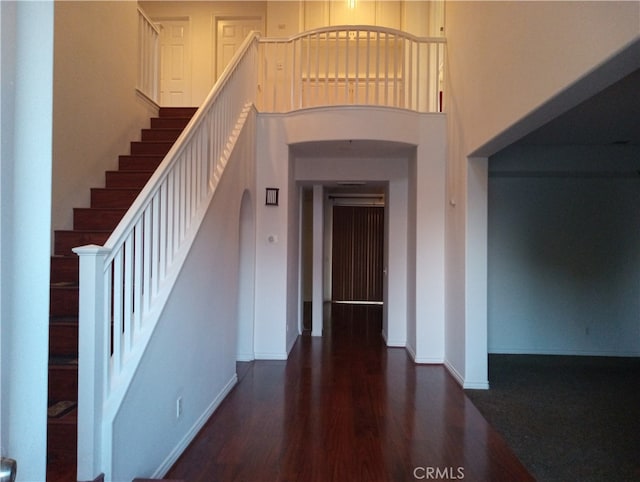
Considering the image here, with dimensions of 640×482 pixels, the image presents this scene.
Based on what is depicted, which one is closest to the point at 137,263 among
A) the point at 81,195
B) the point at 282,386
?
the point at 81,195

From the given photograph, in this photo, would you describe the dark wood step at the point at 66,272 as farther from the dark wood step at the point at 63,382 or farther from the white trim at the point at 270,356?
the white trim at the point at 270,356

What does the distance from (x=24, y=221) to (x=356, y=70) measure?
426cm

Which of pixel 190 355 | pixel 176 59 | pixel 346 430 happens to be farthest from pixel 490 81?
pixel 176 59

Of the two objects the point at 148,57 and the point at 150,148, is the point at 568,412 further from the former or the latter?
the point at 148,57

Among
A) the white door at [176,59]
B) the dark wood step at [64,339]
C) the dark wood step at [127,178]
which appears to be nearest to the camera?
the dark wood step at [64,339]

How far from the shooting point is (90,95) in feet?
11.0

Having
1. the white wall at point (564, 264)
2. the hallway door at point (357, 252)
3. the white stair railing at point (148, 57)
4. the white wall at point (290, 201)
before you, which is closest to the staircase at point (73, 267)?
the white stair railing at point (148, 57)

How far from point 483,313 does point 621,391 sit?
1575 millimetres

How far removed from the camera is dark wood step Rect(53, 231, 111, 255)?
2875 millimetres

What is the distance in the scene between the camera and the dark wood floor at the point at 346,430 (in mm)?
2301

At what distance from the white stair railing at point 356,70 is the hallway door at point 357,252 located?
3357 mm

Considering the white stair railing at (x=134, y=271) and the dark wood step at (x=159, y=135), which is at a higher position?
the dark wood step at (x=159, y=135)

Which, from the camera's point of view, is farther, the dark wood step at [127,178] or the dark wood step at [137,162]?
the dark wood step at [137,162]

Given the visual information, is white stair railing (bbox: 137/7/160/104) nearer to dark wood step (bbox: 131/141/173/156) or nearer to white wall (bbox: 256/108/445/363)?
dark wood step (bbox: 131/141/173/156)
